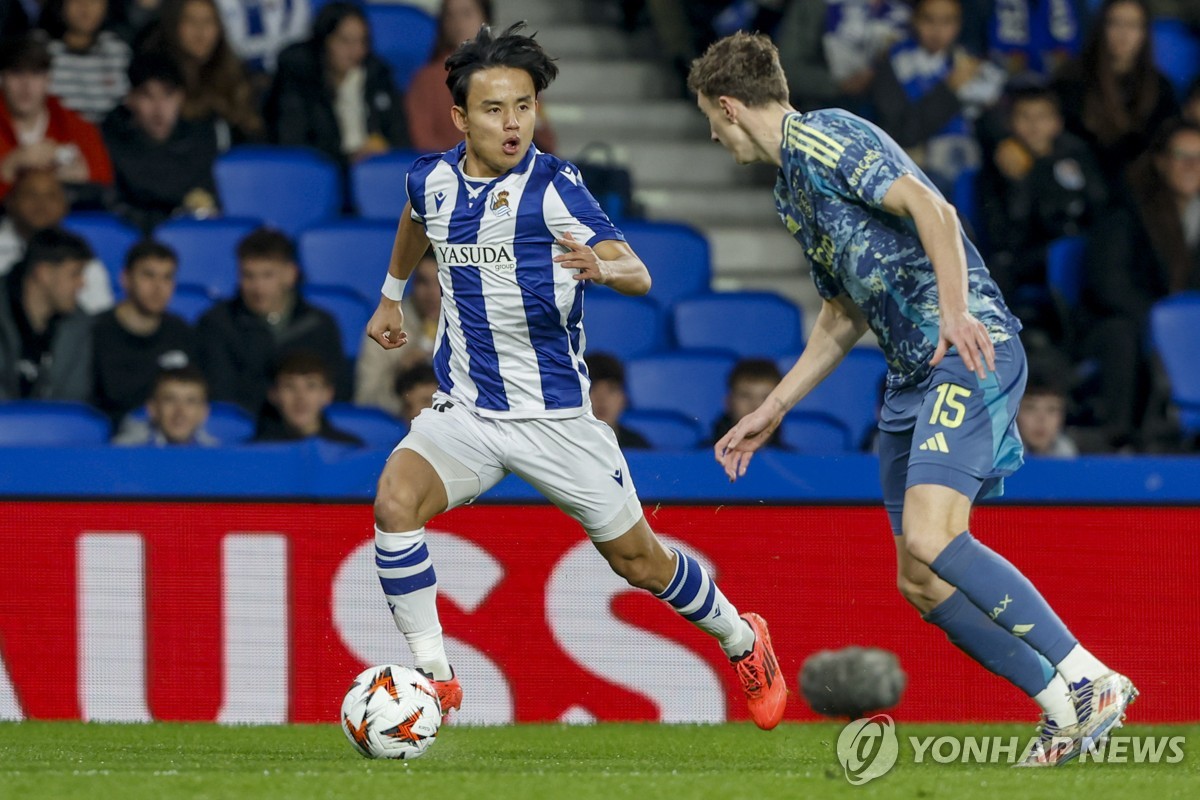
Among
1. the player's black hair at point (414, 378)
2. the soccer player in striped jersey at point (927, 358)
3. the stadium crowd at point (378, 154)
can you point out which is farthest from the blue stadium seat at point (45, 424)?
the soccer player in striped jersey at point (927, 358)

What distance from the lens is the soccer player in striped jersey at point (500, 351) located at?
20.2ft

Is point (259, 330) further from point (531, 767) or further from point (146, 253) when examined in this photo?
point (531, 767)

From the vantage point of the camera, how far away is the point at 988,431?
5648 millimetres

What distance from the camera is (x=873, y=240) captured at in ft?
18.9

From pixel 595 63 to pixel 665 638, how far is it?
609 centimetres

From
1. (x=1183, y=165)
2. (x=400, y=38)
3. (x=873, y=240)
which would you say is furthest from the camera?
(x=400, y=38)

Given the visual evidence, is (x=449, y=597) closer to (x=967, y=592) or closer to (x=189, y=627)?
(x=189, y=627)

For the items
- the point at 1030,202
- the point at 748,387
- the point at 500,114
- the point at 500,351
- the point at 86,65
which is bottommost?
the point at 748,387

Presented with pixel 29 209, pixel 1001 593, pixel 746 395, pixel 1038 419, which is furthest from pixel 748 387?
pixel 29 209

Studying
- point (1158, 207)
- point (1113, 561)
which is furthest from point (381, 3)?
point (1113, 561)

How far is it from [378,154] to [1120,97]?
417cm

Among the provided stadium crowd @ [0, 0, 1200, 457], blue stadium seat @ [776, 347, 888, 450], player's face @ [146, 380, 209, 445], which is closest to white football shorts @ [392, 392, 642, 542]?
stadium crowd @ [0, 0, 1200, 457]

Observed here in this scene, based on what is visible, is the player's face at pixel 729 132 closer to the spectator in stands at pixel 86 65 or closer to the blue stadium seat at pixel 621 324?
the blue stadium seat at pixel 621 324

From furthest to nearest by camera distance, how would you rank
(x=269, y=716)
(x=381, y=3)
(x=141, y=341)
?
(x=381, y=3) < (x=141, y=341) < (x=269, y=716)
